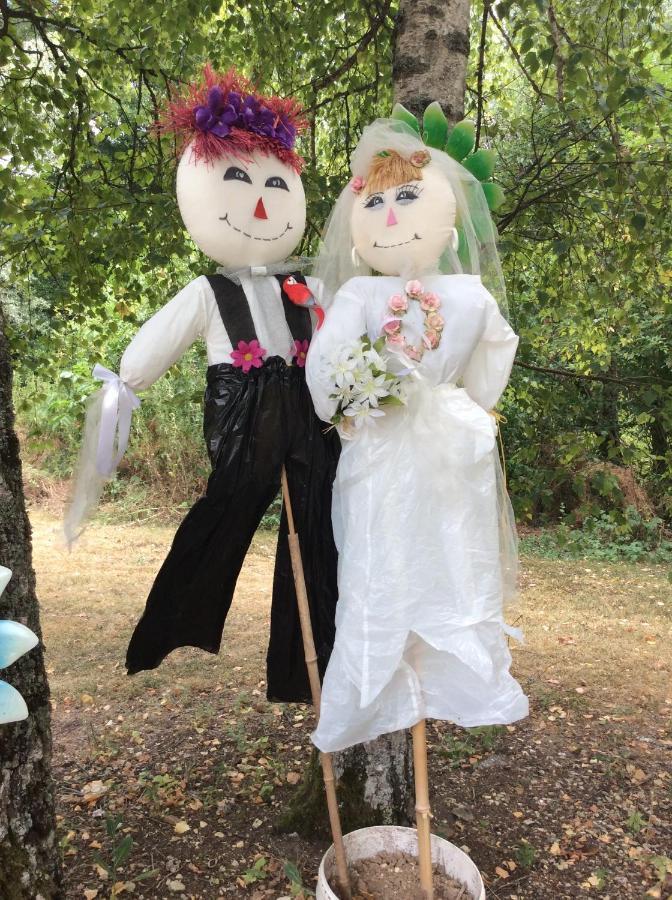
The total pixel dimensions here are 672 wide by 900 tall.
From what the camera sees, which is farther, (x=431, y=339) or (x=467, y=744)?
(x=467, y=744)

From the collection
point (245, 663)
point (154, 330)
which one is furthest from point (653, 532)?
point (154, 330)

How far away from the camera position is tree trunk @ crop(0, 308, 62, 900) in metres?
1.46

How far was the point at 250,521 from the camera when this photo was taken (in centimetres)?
177

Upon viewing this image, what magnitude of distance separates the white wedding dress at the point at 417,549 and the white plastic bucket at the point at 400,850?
39 cm

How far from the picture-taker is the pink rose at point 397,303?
1596mm

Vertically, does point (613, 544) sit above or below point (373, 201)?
below

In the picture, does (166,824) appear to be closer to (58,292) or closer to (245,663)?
(245,663)

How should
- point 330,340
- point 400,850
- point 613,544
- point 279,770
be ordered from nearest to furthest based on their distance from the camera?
point 330,340 → point 400,850 → point 279,770 → point 613,544

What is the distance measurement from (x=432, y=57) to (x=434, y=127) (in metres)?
0.58

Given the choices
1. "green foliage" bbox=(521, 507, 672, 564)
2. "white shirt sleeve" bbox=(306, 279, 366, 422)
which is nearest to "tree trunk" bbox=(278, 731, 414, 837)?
"white shirt sleeve" bbox=(306, 279, 366, 422)

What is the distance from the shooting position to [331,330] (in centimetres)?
159

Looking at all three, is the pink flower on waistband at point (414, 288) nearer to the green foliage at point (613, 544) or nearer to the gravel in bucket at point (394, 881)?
the gravel in bucket at point (394, 881)

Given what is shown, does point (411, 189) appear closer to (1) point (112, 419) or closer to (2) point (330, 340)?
(2) point (330, 340)

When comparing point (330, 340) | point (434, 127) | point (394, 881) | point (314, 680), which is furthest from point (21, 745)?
point (434, 127)
